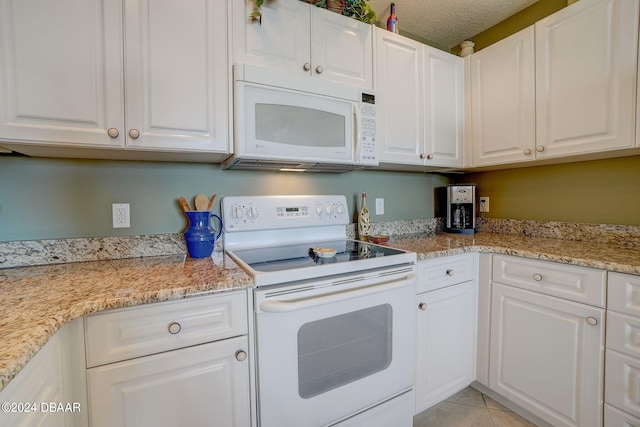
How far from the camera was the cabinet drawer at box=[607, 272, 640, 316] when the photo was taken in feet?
3.53

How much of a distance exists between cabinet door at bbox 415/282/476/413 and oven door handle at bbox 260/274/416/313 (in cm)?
24

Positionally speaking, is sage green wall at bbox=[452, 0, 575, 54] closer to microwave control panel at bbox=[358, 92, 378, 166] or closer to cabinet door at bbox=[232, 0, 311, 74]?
microwave control panel at bbox=[358, 92, 378, 166]

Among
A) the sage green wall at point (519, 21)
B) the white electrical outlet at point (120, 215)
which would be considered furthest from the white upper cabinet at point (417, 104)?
the white electrical outlet at point (120, 215)

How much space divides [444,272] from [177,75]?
1.57m

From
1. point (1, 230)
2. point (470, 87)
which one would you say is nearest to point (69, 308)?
point (1, 230)

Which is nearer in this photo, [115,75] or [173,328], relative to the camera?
[173,328]

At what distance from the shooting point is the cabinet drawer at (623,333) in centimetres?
108

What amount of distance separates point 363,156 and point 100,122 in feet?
3.81

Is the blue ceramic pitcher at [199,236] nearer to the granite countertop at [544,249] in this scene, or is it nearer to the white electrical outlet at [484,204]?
the granite countertop at [544,249]

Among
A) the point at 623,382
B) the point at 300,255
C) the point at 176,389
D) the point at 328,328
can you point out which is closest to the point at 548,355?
the point at 623,382

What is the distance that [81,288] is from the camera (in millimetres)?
891

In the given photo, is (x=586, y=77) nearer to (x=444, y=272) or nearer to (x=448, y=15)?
(x=448, y=15)

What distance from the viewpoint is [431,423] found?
1488 mm

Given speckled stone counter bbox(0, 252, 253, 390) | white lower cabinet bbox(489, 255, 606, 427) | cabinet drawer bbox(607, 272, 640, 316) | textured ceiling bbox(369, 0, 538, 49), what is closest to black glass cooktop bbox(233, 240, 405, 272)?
speckled stone counter bbox(0, 252, 253, 390)
